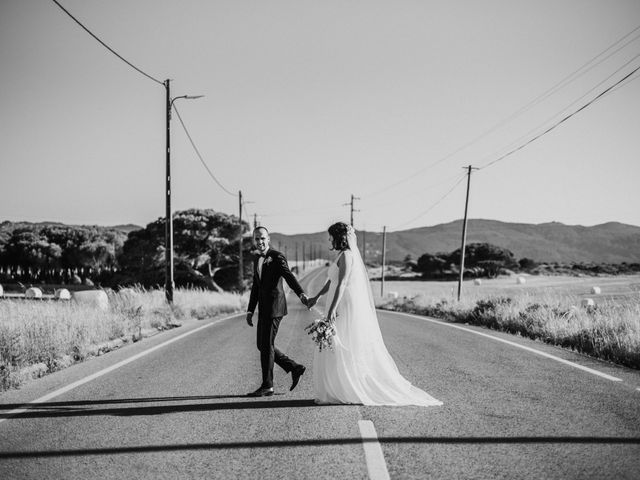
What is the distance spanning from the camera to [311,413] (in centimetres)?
561

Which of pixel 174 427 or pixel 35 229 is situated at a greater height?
pixel 35 229

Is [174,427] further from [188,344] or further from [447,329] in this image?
[447,329]

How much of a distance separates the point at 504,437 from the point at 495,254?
91216 mm

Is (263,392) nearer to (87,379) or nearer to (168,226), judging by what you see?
(87,379)

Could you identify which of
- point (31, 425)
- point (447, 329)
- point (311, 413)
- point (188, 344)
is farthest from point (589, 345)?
point (31, 425)

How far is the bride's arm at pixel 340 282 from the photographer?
615cm

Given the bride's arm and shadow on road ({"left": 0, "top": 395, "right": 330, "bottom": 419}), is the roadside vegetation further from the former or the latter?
shadow on road ({"left": 0, "top": 395, "right": 330, "bottom": 419})

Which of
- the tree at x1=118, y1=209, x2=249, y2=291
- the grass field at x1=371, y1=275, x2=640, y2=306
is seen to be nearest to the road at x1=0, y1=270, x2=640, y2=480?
the grass field at x1=371, y1=275, x2=640, y2=306

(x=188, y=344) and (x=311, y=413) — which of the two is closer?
(x=311, y=413)

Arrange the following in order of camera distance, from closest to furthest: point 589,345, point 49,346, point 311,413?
point 311,413
point 49,346
point 589,345

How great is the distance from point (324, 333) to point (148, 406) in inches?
85.6

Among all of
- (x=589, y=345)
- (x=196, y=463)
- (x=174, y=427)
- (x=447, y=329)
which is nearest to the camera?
(x=196, y=463)

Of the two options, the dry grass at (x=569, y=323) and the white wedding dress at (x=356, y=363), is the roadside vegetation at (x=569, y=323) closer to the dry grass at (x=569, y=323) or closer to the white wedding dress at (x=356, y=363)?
the dry grass at (x=569, y=323)

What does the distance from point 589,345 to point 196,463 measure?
8.89 metres
